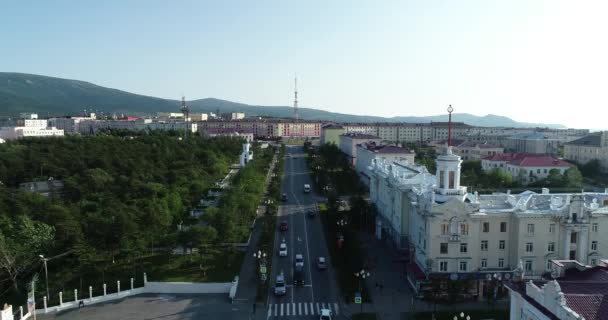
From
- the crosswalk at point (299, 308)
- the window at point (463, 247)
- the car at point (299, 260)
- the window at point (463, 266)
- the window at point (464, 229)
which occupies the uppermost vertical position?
the window at point (464, 229)

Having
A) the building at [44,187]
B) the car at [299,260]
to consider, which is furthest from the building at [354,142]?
the car at [299,260]

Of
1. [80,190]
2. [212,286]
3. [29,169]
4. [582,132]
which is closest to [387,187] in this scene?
[212,286]

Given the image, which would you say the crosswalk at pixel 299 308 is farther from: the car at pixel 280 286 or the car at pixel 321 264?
the car at pixel 321 264

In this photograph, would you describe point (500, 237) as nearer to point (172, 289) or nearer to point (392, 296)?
point (392, 296)

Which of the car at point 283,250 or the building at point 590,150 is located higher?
the building at point 590,150

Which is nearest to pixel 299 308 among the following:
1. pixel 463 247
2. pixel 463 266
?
pixel 463 266

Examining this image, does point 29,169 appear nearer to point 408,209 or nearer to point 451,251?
point 408,209
